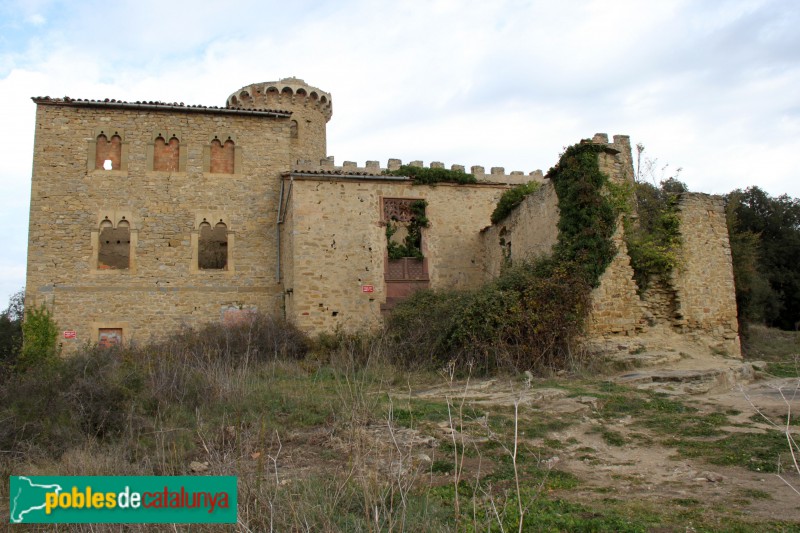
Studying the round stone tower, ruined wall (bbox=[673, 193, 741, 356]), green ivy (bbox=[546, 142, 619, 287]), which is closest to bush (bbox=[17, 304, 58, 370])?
the round stone tower

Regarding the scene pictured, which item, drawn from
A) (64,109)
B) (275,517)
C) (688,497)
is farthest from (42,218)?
(688,497)

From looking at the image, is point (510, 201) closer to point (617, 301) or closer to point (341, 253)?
point (341, 253)

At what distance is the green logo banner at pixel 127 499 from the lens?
10.0 feet

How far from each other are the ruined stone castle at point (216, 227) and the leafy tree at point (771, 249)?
7440 mm

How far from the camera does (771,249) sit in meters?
28.6

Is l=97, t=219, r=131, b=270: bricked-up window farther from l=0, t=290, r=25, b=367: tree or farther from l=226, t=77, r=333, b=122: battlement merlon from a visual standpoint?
l=226, t=77, r=333, b=122: battlement merlon

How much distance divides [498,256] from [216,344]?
882 centimetres

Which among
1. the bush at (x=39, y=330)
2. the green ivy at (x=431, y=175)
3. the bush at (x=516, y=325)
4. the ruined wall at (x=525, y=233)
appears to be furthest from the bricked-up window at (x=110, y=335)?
the ruined wall at (x=525, y=233)

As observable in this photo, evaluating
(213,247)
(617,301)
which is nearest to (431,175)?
(213,247)

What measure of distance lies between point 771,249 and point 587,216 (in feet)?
68.8

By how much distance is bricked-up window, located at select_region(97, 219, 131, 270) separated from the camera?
18609 millimetres

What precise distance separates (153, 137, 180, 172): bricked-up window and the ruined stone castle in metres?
0.03

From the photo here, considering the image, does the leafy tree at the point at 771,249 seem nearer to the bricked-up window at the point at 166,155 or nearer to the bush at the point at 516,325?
the bush at the point at 516,325

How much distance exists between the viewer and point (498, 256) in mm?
18531
